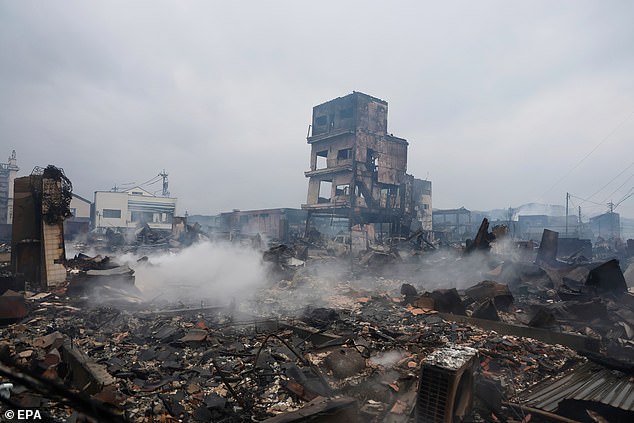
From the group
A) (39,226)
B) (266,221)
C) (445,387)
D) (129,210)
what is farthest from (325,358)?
(129,210)

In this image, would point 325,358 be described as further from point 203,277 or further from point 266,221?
point 266,221

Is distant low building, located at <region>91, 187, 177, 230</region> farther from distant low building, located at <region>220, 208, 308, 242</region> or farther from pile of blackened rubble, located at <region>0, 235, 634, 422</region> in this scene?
pile of blackened rubble, located at <region>0, 235, 634, 422</region>

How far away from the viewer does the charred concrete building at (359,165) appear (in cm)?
2673

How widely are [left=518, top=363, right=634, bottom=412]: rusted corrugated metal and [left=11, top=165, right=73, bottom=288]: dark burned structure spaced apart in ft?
37.4

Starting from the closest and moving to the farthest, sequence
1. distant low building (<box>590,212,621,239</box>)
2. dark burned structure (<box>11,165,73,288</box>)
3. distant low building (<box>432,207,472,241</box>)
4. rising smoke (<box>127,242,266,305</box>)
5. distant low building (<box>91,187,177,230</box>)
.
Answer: dark burned structure (<box>11,165,73,288</box>) → rising smoke (<box>127,242,266,305</box>) → distant low building (<box>432,207,472,241</box>) → distant low building (<box>91,187,177,230</box>) → distant low building (<box>590,212,621,239</box>)

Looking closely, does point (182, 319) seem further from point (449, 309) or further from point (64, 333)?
point (449, 309)

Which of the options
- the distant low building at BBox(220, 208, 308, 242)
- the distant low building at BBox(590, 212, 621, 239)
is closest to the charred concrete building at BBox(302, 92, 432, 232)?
the distant low building at BBox(220, 208, 308, 242)

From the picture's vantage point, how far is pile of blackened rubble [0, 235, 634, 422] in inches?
145

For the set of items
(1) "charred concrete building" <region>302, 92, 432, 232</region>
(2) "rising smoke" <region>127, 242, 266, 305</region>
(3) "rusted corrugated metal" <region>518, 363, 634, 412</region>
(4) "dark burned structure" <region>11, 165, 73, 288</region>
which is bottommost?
(2) "rising smoke" <region>127, 242, 266, 305</region>

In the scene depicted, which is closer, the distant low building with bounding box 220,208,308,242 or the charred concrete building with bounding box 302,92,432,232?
the charred concrete building with bounding box 302,92,432,232

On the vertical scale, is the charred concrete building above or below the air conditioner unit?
above

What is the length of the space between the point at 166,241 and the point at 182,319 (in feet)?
62.1

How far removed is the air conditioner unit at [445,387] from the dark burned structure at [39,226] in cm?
1030

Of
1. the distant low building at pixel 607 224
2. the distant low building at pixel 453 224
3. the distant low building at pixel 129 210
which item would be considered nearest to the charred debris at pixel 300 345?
the distant low building at pixel 453 224
